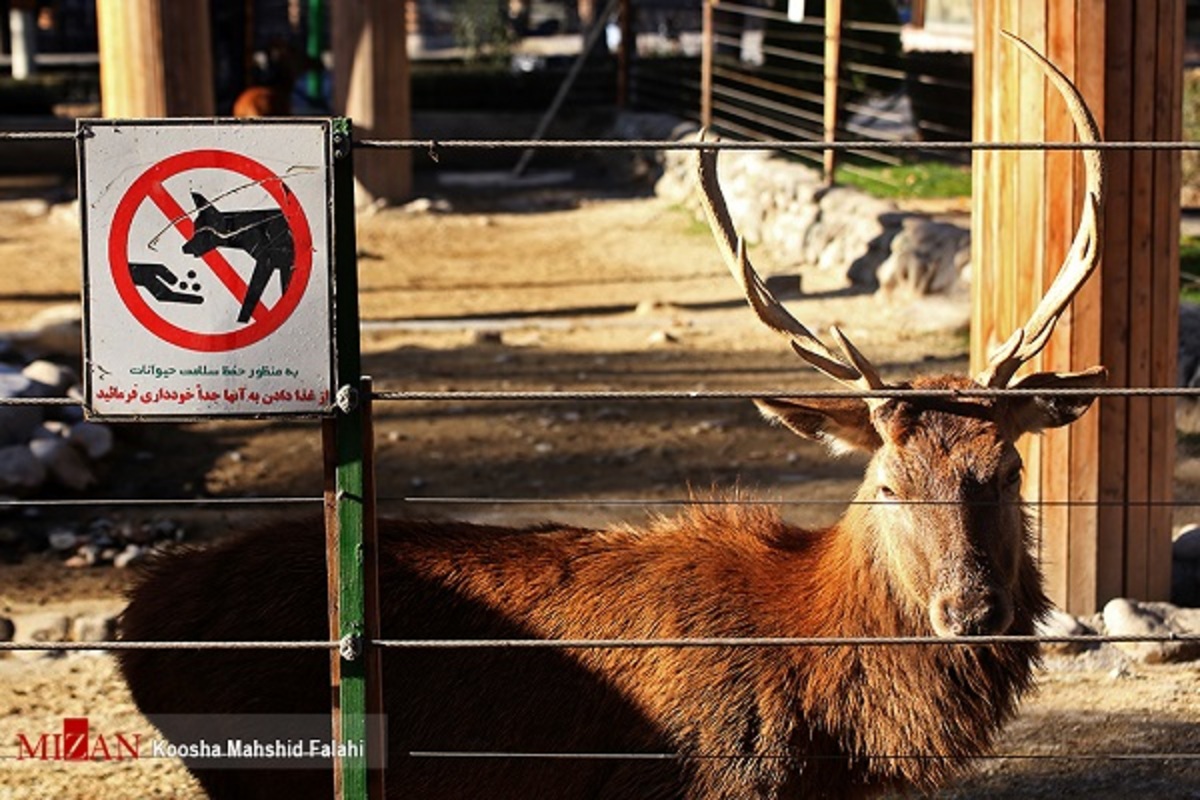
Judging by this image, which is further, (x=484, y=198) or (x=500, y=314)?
(x=484, y=198)

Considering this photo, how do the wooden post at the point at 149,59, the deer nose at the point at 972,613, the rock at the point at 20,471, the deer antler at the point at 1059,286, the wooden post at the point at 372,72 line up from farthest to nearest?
the wooden post at the point at 372,72
the wooden post at the point at 149,59
the rock at the point at 20,471
the deer antler at the point at 1059,286
the deer nose at the point at 972,613

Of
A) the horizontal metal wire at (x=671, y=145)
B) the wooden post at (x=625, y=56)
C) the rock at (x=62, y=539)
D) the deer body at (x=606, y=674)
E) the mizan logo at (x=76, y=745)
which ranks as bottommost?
the mizan logo at (x=76, y=745)

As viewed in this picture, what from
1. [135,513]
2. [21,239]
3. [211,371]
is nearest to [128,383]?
[211,371]

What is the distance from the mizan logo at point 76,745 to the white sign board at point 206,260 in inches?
84.5

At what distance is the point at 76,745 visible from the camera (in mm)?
5445

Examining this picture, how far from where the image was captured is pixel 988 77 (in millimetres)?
6711

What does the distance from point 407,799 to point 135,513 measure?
4173mm

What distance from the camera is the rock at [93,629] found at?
645 centimetres

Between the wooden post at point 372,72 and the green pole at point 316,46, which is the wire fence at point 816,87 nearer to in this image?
the wooden post at point 372,72

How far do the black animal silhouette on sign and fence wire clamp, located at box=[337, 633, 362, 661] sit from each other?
0.64m

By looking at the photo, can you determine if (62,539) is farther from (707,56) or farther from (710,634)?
(707,56)

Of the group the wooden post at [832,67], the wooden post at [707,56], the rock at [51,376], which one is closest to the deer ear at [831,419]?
the rock at [51,376]

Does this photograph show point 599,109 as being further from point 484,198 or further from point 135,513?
point 135,513

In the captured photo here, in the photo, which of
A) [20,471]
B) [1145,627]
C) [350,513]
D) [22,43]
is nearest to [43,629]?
[20,471]
